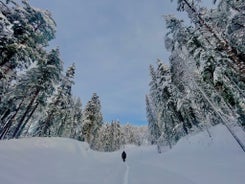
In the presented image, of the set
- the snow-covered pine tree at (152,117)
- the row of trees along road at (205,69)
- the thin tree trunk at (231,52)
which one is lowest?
the thin tree trunk at (231,52)

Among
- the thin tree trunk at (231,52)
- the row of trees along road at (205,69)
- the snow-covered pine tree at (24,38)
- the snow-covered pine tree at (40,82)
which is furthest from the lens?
the snow-covered pine tree at (40,82)

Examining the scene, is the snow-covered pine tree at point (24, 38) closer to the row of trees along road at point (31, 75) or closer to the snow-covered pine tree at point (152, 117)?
the row of trees along road at point (31, 75)

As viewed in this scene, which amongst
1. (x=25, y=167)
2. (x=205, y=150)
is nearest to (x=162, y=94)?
(x=205, y=150)

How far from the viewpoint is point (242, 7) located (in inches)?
484

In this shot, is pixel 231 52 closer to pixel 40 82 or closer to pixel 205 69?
pixel 205 69

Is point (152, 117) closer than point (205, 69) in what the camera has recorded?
No

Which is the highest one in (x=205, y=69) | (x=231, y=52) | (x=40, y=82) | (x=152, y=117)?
(x=152, y=117)

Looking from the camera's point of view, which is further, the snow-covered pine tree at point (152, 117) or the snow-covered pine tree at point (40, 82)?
the snow-covered pine tree at point (152, 117)

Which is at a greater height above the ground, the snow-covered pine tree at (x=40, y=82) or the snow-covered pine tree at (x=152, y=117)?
the snow-covered pine tree at (x=152, y=117)

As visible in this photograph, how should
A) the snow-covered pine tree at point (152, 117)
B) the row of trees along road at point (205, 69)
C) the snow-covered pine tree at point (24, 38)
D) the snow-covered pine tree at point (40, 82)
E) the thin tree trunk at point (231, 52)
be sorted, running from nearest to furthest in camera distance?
the thin tree trunk at point (231, 52)
the row of trees along road at point (205, 69)
the snow-covered pine tree at point (24, 38)
the snow-covered pine tree at point (40, 82)
the snow-covered pine tree at point (152, 117)

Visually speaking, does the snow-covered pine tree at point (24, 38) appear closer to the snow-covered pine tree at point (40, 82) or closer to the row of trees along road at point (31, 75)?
the row of trees along road at point (31, 75)

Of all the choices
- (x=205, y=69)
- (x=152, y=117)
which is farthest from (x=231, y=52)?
(x=152, y=117)

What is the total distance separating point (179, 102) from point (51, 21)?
63.0 feet

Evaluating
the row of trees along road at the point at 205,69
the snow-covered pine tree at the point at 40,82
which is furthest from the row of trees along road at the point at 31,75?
the row of trees along road at the point at 205,69
